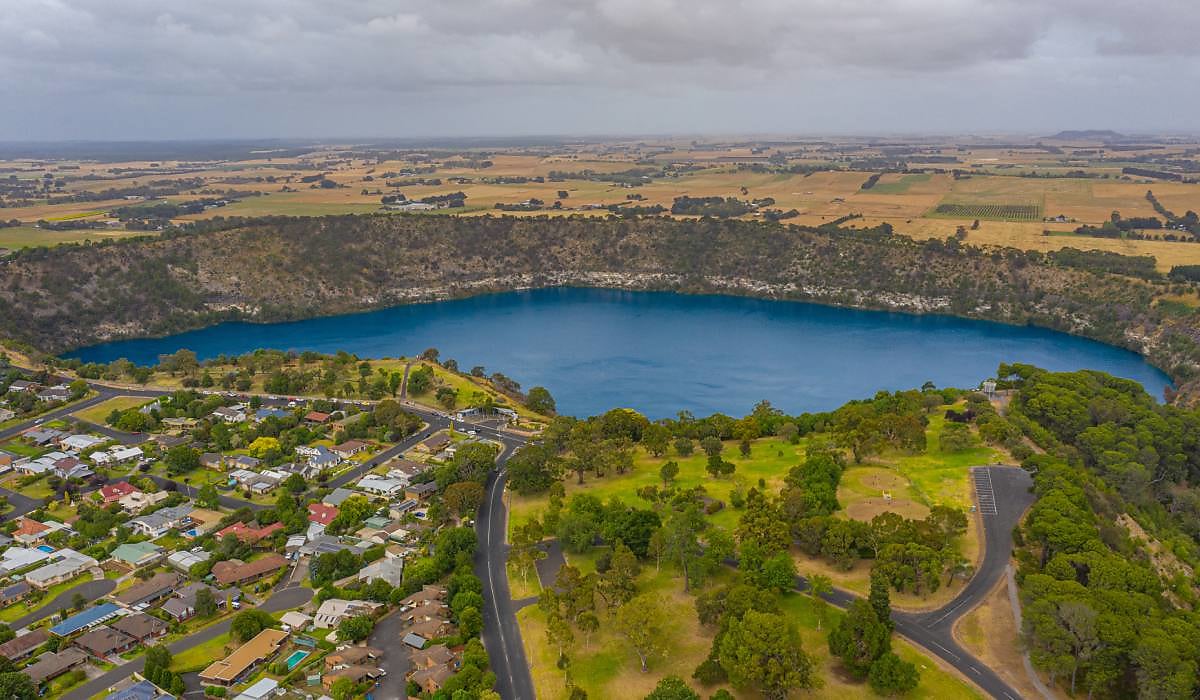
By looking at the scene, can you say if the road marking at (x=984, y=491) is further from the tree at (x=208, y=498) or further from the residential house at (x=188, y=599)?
the tree at (x=208, y=498)

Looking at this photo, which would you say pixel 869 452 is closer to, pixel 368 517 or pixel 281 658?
pixel 368 517

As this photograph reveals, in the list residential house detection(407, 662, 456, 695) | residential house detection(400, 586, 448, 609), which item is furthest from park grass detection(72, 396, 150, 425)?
residential house detection(407, 662, 456, 695)

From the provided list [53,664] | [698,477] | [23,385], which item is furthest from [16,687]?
[23,385]

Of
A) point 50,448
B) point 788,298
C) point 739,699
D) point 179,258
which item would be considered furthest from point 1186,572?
point 179,258

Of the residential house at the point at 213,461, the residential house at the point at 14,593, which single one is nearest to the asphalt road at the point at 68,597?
the residential house at the point at 14,593

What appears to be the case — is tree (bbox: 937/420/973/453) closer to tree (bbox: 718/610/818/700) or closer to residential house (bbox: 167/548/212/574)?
tree (bbox: 718/610/818/700)

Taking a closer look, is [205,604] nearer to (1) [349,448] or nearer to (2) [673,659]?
(1) [349,448]
